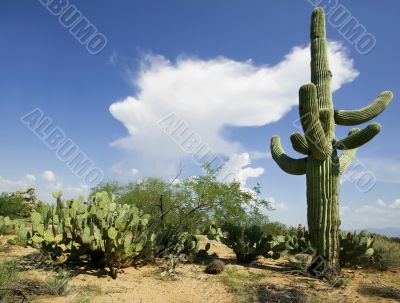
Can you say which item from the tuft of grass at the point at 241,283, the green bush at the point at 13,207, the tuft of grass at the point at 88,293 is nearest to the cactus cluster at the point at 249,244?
the tuft of grass at the point at 241,283

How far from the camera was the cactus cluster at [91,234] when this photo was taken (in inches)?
271

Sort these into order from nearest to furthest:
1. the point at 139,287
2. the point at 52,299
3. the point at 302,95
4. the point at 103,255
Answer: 1. the point at 52,299
2. the point at 139,287
3. the point at 103,255
4. the point at 302,95

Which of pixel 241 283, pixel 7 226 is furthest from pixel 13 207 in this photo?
pixel 241 283

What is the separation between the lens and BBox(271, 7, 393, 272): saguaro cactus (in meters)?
7.75

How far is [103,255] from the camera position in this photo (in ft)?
23.5

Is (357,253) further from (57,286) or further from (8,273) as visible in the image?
(8,273)

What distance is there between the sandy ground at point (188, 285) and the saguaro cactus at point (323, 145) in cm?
82

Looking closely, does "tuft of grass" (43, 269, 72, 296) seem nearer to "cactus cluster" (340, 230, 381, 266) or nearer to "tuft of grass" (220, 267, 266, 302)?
"tuft of grass" (220, 267, 266, 302)

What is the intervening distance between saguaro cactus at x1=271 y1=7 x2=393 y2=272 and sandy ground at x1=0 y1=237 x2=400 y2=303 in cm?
82

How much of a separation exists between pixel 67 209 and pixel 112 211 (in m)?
0.89

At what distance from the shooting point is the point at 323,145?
7.84 meters

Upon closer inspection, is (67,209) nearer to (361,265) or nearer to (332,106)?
(332,106)

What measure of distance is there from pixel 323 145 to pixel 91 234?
4931 millimetres

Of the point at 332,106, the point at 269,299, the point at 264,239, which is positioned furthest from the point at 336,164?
the point at 269,299
